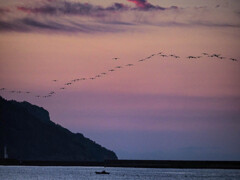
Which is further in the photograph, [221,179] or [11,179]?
[221,179]

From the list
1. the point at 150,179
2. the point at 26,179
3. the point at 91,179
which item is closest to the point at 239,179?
the point at 150,179

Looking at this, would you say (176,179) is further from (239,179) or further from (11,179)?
(11,179)

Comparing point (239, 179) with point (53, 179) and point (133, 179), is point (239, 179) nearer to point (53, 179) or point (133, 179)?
point (133, 179)

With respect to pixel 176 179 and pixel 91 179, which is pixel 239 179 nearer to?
pixel 176 179

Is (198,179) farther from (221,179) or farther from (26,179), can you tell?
(26,179)

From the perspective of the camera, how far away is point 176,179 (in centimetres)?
15300

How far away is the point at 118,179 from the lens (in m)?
150

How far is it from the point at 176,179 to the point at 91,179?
665 inches

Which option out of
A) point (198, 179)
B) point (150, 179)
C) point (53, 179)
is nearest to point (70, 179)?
point (53, 179)

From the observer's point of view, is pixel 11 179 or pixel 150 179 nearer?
pixel 11 179

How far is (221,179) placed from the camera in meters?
149

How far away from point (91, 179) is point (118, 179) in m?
5.45

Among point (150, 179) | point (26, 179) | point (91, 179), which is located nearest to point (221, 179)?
point (150, 179)

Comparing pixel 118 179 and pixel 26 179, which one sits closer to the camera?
pixel 26 179
